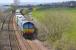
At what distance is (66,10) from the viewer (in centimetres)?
2045

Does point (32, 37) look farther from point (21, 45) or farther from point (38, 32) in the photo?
point (21, 45)

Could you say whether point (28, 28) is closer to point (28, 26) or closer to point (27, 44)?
point (28, 26)

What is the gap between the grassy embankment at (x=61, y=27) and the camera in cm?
1666

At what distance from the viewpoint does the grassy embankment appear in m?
16.7

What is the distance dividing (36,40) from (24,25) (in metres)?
1.33

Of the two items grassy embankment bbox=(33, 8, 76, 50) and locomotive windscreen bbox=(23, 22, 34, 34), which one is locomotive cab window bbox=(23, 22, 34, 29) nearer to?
locomotive windscreen bbox=(23, 22, 34, 34)

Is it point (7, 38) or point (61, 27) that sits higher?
point (61, 27)

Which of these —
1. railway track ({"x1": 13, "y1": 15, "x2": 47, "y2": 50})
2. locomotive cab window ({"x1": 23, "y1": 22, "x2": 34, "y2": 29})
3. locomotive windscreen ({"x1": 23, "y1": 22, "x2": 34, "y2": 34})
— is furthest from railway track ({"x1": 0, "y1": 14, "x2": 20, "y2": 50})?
locomotive cab window ({"x1": 23, "y1": 22, "x2": 34, "y2": 29})

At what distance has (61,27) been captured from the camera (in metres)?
18.9

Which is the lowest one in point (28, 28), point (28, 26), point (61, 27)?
point (28, 28)

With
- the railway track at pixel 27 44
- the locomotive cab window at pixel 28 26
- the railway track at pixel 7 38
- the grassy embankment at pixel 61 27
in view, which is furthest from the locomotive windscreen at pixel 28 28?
the grassy embankment at pixel 61 27

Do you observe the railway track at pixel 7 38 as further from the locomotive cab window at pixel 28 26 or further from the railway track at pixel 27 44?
the locomotive cab window at pixel 28 26

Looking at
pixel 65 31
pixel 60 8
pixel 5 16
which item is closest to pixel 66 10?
pixel 60 8

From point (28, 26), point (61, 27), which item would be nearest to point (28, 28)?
point (28, 26)
